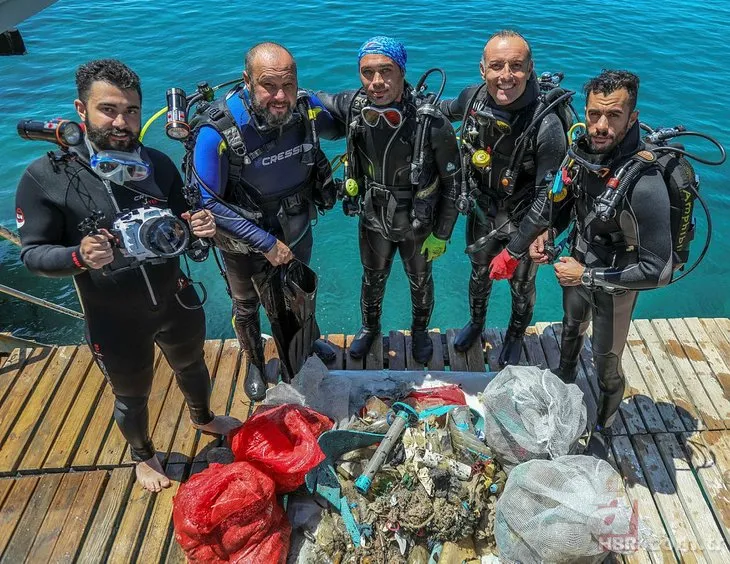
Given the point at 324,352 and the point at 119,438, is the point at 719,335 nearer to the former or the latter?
the point at 324,352

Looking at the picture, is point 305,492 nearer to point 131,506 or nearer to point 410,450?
point 410,450

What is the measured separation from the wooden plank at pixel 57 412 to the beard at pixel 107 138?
2.41 m

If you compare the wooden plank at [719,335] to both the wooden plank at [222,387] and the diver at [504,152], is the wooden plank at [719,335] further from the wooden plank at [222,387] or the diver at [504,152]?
the wooden plank at [222,387]

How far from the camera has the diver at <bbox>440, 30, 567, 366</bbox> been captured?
3131 mm

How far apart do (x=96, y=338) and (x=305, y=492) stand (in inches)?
58.5

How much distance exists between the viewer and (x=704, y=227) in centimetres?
736

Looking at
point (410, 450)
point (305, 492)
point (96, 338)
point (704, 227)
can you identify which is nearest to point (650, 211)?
point (410, 450)

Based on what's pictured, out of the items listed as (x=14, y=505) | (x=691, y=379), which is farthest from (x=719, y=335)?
(x=14, y=505)

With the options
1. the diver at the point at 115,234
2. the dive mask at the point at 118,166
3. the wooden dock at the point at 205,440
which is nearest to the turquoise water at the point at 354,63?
the wooden dock at the point at 205,440

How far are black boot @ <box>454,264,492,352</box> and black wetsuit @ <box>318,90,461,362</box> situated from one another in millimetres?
431

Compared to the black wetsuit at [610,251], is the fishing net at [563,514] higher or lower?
lower

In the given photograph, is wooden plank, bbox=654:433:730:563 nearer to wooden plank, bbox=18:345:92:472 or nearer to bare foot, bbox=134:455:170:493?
A: bare foot, bbox=134:455:170:493

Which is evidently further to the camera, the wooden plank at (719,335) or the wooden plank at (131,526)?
the wooden plank at (719,335)

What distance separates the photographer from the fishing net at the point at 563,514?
252 cm
